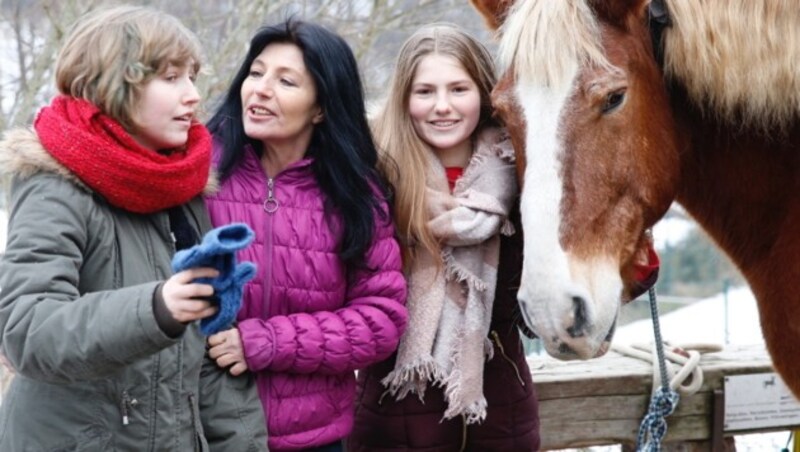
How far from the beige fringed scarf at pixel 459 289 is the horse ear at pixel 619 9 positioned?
0.47m

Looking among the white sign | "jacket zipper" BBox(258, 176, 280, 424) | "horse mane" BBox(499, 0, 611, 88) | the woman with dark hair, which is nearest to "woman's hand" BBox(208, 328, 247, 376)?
the woman with dark hair

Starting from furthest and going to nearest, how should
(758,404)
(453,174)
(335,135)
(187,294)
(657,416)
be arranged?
(758,404) < (657,416) < (453,174) < (335,135) < (187,294)

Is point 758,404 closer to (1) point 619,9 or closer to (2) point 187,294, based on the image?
(1) point 619,9

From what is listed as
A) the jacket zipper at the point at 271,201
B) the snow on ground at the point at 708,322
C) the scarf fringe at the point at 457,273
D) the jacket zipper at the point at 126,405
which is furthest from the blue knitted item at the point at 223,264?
the snow on ground at the point at 708,322

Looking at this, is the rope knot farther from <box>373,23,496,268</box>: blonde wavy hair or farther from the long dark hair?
the long dark hair

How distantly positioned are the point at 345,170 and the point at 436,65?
1.40ft

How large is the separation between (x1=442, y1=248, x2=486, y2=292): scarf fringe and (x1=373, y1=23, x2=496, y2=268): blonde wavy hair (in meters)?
0.05

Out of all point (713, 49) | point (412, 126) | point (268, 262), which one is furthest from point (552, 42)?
point (268, 262)

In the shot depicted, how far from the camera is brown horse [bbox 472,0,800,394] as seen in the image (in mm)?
2406

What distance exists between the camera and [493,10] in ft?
9.53

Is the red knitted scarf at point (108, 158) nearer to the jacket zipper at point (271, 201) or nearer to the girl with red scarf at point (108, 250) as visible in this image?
the girl with red scarf at point (108, 250)

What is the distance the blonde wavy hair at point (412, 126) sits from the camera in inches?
107

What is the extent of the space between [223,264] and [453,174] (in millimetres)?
1102

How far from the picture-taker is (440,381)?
2775 millimetres
